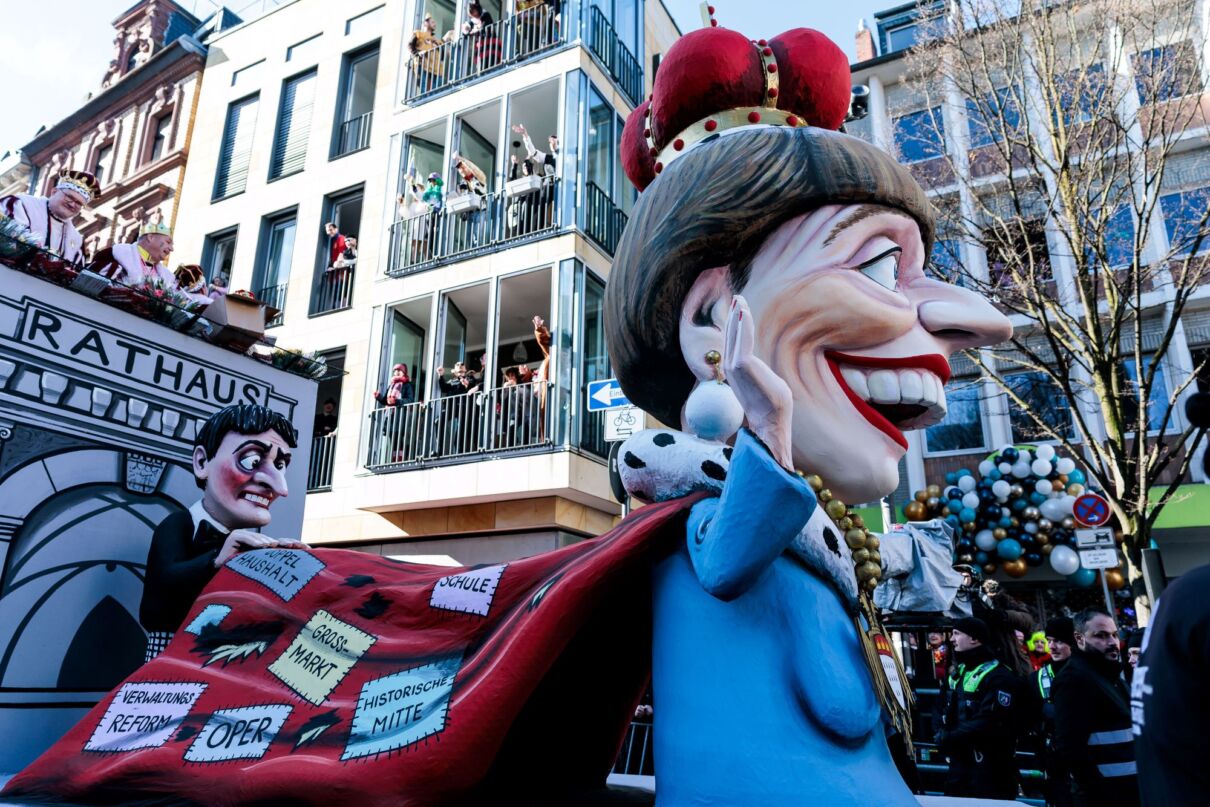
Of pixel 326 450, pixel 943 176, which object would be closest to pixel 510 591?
pixel 326 450

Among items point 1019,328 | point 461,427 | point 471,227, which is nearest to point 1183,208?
point 1019,328

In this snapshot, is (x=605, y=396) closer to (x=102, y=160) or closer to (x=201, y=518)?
(x=201, y=518)

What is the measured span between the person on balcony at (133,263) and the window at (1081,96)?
7400 millimetres

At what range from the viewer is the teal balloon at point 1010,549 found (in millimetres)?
10312

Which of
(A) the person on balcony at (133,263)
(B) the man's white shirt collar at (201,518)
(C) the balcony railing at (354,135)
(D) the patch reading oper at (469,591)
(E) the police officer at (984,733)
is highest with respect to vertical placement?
(C) the balcony railing at (354,135)

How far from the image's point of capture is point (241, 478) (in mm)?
2402

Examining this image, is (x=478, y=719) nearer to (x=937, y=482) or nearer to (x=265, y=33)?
(x=937, y=482)

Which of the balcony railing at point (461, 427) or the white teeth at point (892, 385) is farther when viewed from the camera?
the balcony railing at point (461, 427)

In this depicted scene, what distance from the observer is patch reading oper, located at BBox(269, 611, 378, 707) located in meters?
1.55

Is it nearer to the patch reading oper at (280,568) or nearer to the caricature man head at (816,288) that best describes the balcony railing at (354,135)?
the patch reading oper at (280,568)

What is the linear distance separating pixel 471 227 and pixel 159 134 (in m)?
8.30

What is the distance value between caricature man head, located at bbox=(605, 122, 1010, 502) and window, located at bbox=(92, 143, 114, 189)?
17732 mm

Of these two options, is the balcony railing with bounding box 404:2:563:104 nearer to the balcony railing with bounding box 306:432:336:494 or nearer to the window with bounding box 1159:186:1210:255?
the balcony railing with bounding box 306:432:336:494

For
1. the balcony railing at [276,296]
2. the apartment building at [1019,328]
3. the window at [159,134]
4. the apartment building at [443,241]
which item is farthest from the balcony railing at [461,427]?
the window at [159,134]
